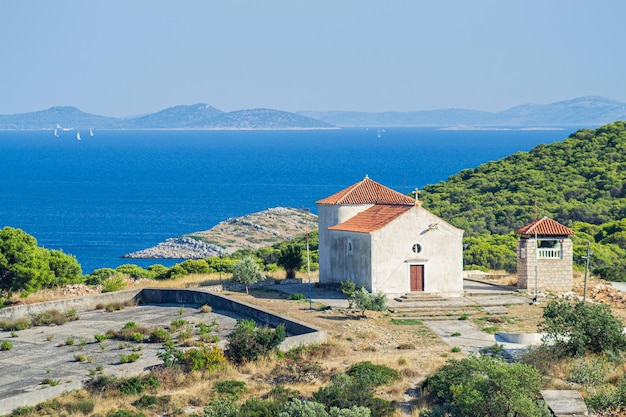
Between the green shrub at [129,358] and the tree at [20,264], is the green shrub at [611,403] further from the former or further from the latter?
the tree at [20,264]

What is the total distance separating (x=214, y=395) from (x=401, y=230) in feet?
50.8

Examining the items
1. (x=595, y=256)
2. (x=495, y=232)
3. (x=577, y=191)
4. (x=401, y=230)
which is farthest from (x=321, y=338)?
(x=577, y=191)

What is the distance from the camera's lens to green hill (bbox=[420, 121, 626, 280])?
62031 mm

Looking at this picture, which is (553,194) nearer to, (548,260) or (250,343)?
(548,260)

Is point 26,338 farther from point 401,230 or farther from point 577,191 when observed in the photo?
point 577,191

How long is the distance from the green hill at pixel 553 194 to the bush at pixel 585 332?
25.1 m

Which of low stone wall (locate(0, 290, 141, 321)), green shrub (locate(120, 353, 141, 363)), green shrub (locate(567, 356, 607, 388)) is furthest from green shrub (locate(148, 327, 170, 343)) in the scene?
green shrub (locate(567, 356, 607, 388))

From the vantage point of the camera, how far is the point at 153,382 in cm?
2845

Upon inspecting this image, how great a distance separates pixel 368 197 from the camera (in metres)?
44.9

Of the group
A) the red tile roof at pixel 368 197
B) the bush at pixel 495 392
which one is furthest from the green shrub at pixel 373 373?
the red tile roof at pixel 368 197

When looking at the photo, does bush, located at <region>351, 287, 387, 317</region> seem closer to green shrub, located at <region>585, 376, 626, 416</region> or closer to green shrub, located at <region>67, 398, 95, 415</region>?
green shrub, located at <region>67, 398, 95, 415</region>

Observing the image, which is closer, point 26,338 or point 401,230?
point 26,338

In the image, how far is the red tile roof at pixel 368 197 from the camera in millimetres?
44594

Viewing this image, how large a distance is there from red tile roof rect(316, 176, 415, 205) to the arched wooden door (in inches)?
141
